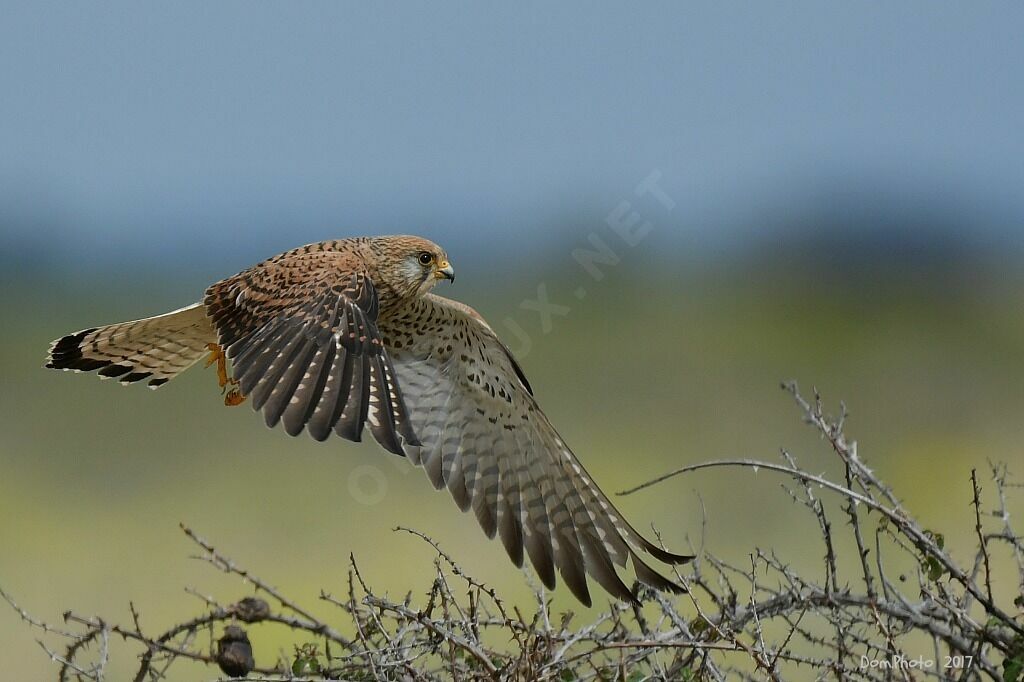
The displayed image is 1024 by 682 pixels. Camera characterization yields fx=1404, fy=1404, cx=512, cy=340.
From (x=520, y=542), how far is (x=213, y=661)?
5.91ft

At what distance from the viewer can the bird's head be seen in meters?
4.61

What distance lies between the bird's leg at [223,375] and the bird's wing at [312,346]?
0.61 feet

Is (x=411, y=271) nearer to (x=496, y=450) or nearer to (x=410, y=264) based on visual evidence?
(x=410, y=264)

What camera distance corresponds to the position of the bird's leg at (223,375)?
4.22m

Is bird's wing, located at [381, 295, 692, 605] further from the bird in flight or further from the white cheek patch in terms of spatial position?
the white cheek patch

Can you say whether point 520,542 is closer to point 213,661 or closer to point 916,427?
point 213,661

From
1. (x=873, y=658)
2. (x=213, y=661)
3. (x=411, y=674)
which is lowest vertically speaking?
(x=213, y=661)

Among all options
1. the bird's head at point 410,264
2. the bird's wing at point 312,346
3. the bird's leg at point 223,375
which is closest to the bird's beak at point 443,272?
the bird's head at point 410,264

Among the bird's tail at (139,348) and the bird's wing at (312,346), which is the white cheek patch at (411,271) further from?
the bird's tail at (139,348)

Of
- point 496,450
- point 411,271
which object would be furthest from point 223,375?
point 496,450

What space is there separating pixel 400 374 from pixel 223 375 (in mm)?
721

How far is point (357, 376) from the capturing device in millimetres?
3699

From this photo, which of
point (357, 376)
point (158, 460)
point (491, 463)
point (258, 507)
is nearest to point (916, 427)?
point (258, 507)

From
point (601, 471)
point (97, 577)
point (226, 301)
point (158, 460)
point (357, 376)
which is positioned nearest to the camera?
point (357, 376)
